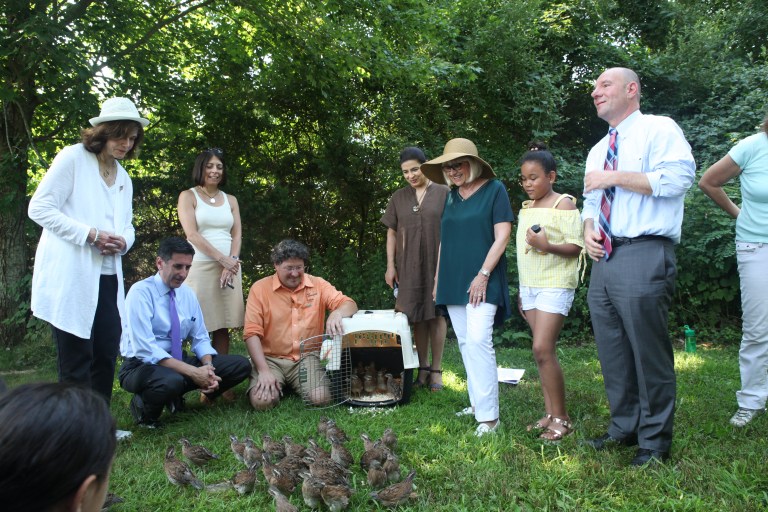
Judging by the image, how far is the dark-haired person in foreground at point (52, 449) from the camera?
3.64ft

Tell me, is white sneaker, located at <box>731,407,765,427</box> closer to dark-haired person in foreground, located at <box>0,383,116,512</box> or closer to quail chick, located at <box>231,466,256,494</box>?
quail chick, located at <box>231,466,256,494</box>

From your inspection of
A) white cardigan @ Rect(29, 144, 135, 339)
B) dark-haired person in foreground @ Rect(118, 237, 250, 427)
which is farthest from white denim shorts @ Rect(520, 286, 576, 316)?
white cardigan @ Rect(29, 144, 135, 339)

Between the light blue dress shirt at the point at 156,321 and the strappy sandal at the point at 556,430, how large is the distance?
8.72 ft

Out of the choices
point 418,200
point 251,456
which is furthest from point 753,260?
point 251,456

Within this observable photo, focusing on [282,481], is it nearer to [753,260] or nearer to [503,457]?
[503,457]

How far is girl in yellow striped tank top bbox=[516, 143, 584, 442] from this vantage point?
146 inches

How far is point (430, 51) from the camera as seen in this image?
30.8ft

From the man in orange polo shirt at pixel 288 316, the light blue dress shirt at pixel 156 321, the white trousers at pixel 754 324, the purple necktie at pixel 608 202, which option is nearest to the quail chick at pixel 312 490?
the man in orange polo shirt at pixel 288 316

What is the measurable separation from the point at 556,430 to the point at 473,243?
1.38 meters

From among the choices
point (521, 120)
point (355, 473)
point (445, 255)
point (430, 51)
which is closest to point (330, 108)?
point (430, 51)

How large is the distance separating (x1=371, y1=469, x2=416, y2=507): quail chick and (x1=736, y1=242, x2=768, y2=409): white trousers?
8.44ft

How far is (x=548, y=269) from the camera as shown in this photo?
3764 millimetres

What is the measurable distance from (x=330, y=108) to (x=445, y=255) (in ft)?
18.1

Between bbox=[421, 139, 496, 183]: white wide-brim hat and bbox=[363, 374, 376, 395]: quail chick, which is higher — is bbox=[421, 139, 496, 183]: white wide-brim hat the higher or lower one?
the higher one
